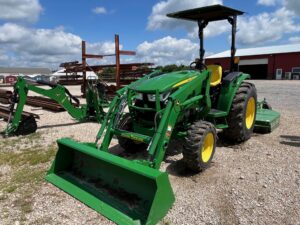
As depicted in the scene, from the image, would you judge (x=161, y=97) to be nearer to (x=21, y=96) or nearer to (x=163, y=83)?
(x=163, y=83)

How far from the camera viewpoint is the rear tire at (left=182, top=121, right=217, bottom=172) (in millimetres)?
4574

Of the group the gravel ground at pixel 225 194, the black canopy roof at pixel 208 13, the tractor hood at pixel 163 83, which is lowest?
the gravel ground at pixel 225 194

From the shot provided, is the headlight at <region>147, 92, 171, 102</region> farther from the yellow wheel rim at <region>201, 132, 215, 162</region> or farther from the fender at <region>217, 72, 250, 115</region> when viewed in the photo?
the fender at <region>217, 72, 250, 115</region>

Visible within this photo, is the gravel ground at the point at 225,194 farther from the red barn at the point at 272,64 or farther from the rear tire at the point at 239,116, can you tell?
the red barn at the point at 272,64

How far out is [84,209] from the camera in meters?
3.85

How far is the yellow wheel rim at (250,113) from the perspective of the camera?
21.9ft

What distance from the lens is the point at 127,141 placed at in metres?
5.81

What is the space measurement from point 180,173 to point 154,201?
161cm

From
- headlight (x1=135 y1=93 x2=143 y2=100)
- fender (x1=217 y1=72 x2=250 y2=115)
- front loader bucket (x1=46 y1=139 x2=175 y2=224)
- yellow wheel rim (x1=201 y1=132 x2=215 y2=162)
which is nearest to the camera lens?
front loader bucket (x1=46 y1=139 x2=175 y2=224)

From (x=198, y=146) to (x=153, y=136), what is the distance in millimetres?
718

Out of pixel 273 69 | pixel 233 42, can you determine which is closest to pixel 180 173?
pixel 233 42

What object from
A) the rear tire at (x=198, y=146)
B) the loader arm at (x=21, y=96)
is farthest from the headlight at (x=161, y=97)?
the loader arm at (x=21, y=96)

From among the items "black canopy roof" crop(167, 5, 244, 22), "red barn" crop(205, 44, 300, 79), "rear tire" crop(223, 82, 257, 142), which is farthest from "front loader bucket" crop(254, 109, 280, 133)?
"red barn" crop(205, 44, 300, 79)

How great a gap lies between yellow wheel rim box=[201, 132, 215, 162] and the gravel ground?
253 mm
